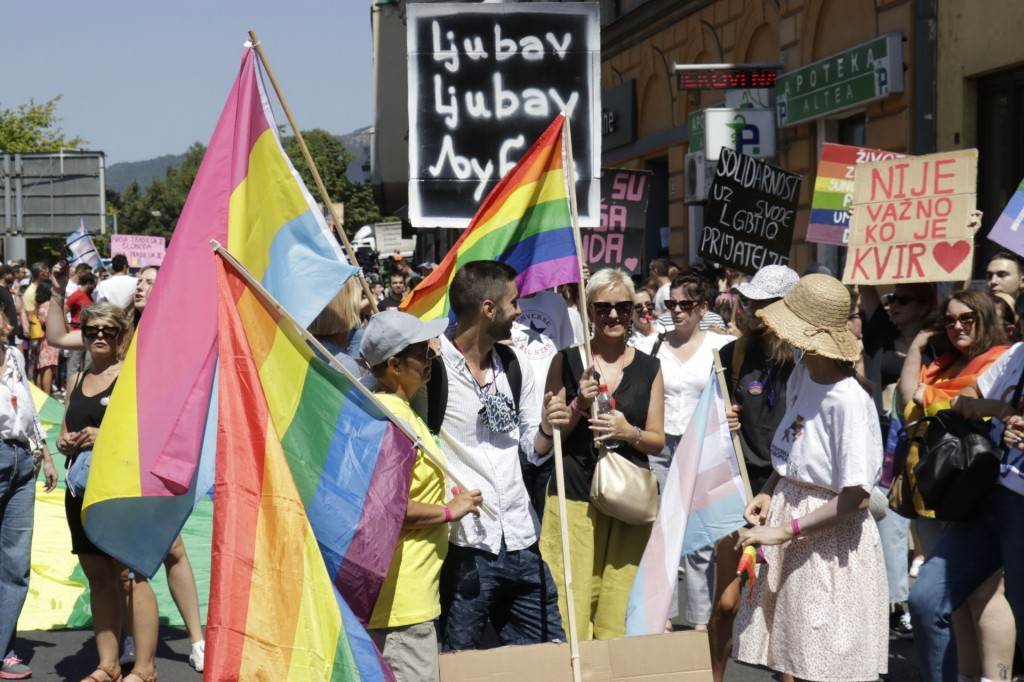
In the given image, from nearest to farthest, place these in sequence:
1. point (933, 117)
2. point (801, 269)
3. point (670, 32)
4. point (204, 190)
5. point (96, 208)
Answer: point (204, 190)
point (933, 117)
point (801, 269)
point (670, 32)
point (96, 208)

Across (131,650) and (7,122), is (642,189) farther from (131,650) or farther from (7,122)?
(7,122)

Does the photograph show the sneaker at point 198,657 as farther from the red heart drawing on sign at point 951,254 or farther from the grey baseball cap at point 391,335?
the red heart drawing on sign at point 951,254

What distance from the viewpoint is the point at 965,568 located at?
5887mm

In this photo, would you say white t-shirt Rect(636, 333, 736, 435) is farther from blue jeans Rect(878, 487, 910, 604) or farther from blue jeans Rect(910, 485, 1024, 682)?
blue jeans Rect(910, 485, 1024, 682)

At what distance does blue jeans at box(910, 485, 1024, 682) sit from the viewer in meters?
5.70

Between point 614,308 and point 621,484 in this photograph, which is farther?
point 614,308

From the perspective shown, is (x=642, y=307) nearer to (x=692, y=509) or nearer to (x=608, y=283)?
(x=608, y=283)

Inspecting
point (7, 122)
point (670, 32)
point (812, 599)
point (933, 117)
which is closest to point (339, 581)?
point (812, 599)

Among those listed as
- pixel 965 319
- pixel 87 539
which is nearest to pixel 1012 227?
pixel 965 319

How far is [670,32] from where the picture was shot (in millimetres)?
23609

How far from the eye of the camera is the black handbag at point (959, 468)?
5727 millimetres

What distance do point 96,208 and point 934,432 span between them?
32.1 m

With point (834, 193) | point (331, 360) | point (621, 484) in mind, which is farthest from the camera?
point (834, 193)

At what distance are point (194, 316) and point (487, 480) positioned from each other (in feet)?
3.86
